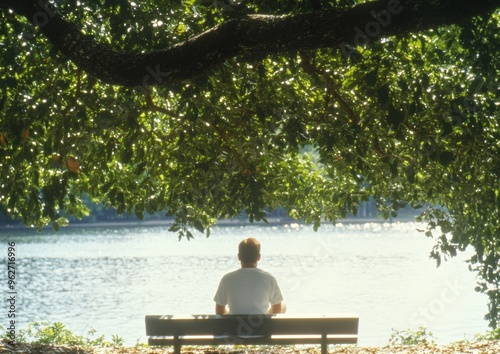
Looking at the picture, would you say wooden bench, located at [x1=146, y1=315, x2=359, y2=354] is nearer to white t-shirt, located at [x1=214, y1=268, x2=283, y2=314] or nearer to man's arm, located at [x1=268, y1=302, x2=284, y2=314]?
white t-shirt, located at [x1=214, y1=268, x2=283, y2=314]

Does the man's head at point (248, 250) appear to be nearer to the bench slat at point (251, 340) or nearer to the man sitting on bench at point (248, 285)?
the man sitting on bench at point (248, 285)

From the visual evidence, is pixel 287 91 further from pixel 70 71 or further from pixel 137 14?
pixel 70 71

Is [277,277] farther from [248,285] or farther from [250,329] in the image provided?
[250,329]

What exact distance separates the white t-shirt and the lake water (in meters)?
7.74

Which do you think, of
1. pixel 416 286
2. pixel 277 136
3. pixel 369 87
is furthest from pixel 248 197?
pixel 416 286

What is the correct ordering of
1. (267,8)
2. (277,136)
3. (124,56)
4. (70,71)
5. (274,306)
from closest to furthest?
(124,56), (274,306), (267,8), (277,136), (70,71)

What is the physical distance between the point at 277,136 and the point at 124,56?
3336 mm

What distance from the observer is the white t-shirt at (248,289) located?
8.41m

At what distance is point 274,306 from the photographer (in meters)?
8.70

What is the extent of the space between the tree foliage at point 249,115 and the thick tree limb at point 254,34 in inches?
42.2

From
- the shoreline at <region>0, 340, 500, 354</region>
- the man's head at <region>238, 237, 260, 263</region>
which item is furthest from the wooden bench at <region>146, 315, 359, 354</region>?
the shoreline at <region>0, 340, 500, 354</region>

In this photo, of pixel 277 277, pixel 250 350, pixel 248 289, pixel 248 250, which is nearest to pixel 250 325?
pixel 248 289

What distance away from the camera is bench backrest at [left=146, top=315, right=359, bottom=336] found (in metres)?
8.16

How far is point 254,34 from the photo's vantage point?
6738 mm
